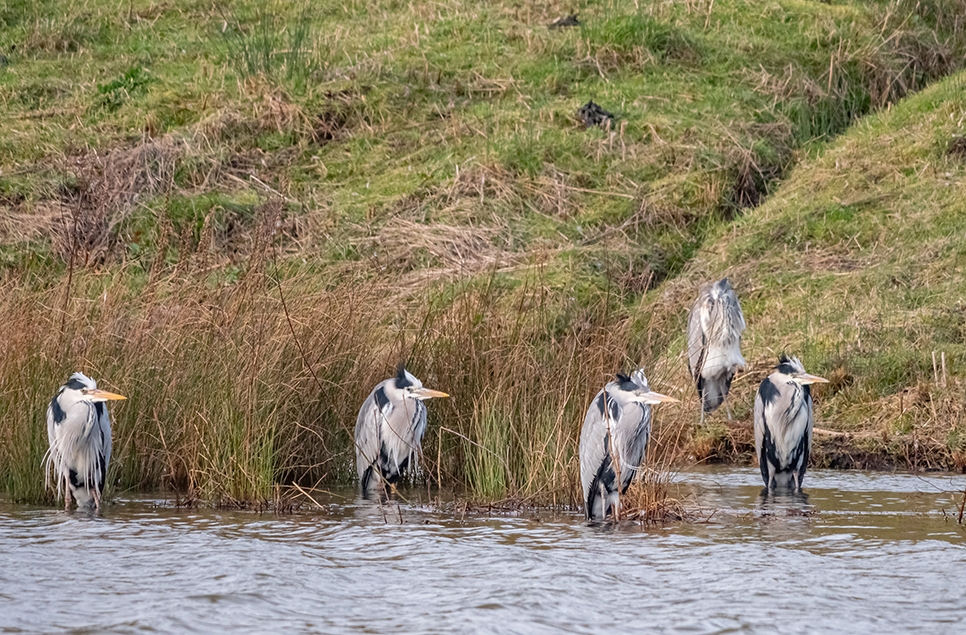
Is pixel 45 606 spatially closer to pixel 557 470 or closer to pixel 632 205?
pixel 557 470

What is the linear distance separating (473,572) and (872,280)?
7233 mm

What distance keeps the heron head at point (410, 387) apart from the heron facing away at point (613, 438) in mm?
1027

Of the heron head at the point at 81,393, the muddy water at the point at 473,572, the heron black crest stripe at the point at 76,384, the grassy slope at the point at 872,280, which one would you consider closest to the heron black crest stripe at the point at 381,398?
the muddy water at the point at 473,572

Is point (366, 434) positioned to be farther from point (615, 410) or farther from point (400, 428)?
point (615, 410)

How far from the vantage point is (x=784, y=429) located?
26.5 ft

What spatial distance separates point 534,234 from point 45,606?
31.7 feet

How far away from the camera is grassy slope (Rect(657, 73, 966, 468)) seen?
9234 mm

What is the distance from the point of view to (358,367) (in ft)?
26.7

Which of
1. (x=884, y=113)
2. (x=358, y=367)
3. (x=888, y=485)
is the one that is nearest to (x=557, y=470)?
(x=358, y=367)

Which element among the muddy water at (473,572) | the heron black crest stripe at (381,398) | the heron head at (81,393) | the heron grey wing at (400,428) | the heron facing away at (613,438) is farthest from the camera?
the heron black crest stripe at (381,398)

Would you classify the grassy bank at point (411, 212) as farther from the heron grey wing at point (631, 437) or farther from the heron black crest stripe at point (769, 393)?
the heron black crest stripe at point (769, 393)

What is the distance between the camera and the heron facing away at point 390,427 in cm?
739

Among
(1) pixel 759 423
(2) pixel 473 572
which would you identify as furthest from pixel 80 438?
(1) pixel 759 423

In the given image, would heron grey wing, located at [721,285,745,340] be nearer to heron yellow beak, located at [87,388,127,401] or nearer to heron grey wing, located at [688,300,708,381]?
heron grey wing, located at [688,300,708,381]
